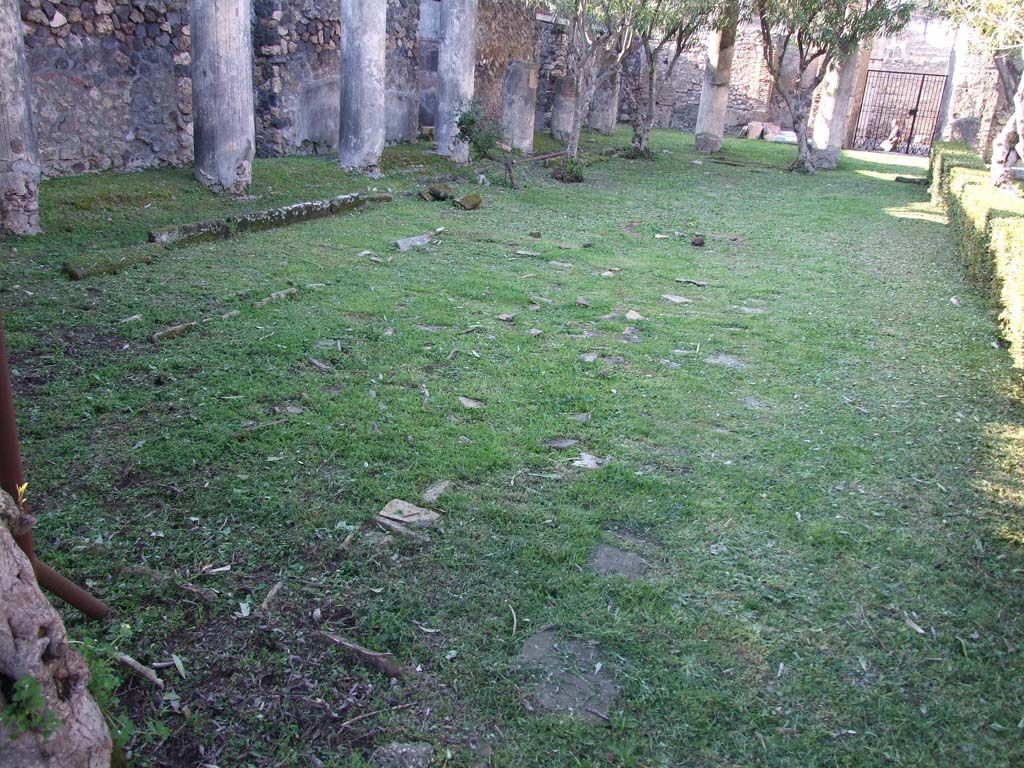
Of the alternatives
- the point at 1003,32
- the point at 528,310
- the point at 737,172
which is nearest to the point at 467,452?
the point at 528,310

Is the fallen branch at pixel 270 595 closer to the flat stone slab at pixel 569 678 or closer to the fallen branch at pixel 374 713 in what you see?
the fallen branch at pixel 374 713

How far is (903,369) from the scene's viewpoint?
5.59m

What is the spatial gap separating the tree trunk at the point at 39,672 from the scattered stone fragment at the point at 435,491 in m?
1.74

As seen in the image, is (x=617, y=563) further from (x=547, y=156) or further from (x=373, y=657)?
(x=547, y=156)

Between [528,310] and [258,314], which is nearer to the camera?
[258,314]

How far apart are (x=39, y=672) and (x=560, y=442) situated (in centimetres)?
279

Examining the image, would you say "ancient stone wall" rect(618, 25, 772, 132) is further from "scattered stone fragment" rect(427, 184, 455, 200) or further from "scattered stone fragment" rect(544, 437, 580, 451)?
"scattered stone fragment" rect(544, 437, 580, 451)

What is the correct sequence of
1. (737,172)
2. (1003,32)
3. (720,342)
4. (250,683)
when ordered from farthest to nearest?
(737,172) → (1003,32) → (720,342) → (250,683)

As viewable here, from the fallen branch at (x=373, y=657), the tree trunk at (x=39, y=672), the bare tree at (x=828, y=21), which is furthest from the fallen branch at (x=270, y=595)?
the bare tree at (x=828, y=21)

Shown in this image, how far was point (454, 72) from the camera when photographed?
13.4 metres

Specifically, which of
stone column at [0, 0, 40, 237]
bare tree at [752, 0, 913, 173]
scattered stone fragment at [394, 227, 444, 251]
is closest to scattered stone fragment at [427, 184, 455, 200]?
scattered stone fragment at [394, 227, 444, 251]

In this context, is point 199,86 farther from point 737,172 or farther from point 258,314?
point 737,172

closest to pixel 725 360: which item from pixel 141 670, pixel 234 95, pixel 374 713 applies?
pixel 374 713

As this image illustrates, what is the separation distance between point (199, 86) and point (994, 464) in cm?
846
